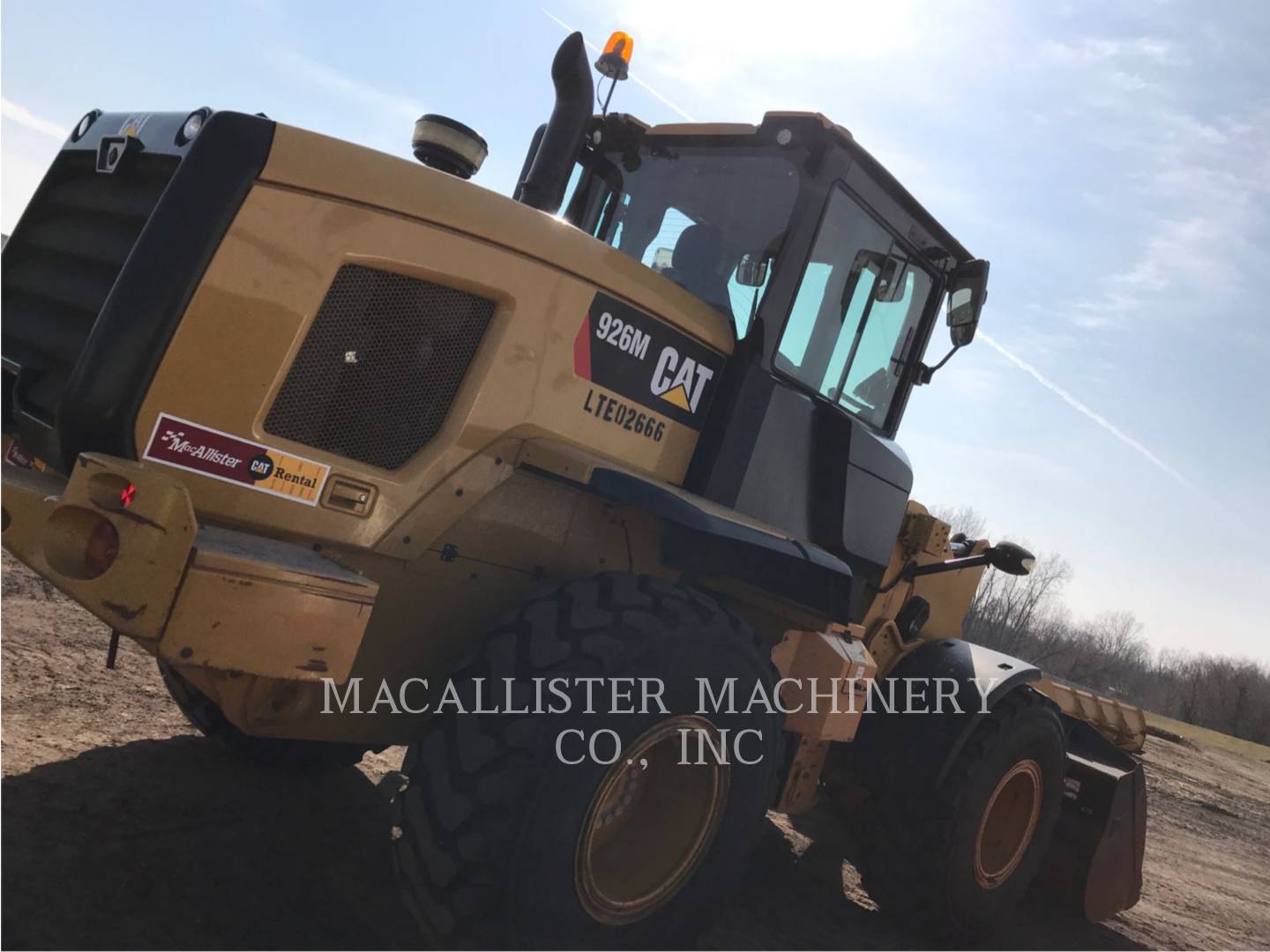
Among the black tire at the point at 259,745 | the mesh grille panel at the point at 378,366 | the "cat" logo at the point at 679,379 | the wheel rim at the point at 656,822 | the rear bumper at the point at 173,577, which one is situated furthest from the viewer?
the black tire at the point at 259,745

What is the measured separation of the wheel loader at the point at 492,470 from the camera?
250cm

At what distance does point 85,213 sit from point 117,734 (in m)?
2.35

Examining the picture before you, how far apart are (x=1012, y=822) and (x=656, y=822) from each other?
8.24 feet

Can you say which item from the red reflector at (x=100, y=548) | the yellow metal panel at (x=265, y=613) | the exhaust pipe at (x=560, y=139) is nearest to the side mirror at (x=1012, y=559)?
the exhaust pipe at (x=560, y=139)

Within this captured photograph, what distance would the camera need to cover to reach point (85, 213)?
3.04 metres

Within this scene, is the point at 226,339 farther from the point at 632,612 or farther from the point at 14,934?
the point at 14,934

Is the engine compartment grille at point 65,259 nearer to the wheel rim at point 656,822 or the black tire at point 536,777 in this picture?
the black tire at point 536,777

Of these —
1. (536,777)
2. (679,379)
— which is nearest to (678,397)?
(679,379)

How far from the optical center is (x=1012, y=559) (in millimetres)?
4777

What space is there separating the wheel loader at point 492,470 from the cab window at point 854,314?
2cm

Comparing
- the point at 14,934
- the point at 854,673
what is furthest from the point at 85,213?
the point at 854,673

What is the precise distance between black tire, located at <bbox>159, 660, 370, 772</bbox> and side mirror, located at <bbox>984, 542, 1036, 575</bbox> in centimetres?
311

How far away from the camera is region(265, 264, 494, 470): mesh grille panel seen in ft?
8.77

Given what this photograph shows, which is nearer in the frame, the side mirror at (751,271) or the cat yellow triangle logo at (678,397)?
the cat yellow triangle logo at (678,397)
